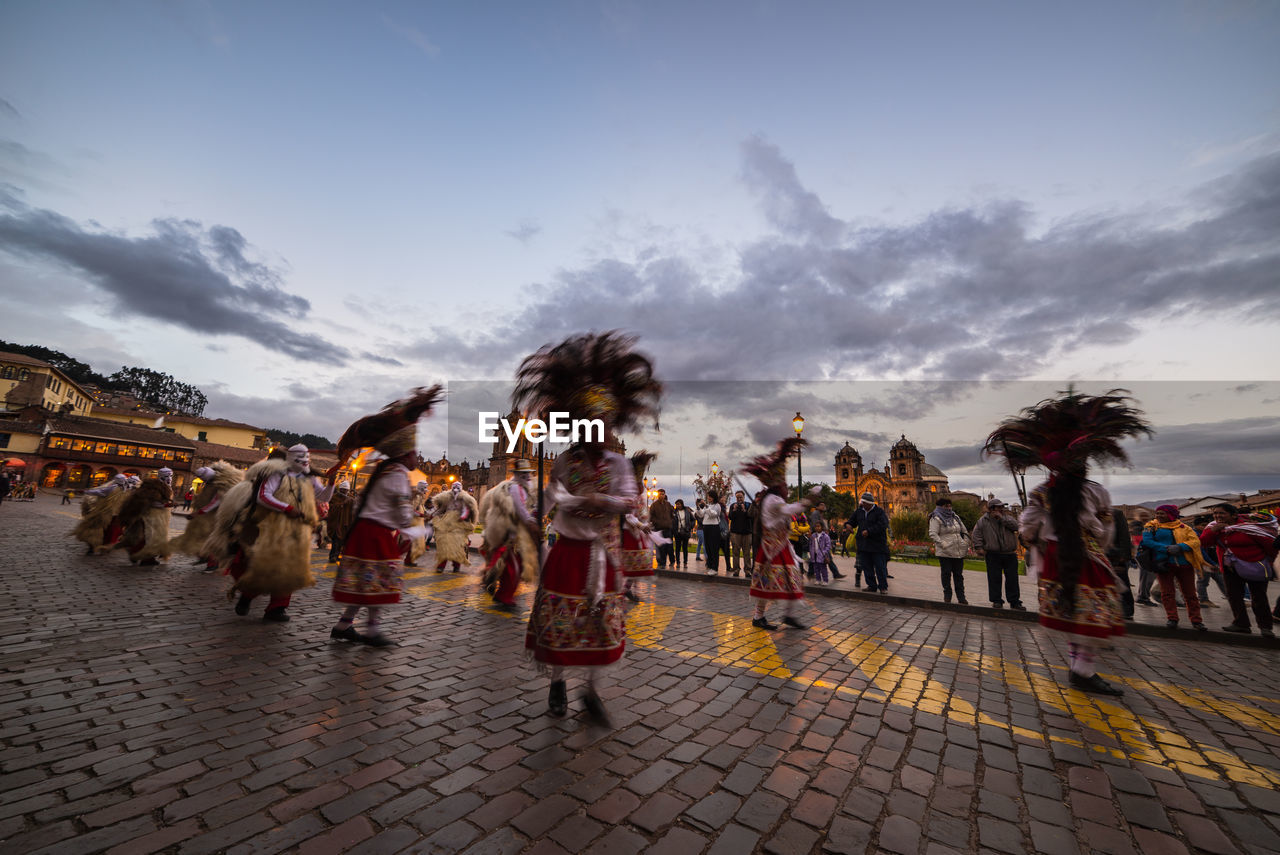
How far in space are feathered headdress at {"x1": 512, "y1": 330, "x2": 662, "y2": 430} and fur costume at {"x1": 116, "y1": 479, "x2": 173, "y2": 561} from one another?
1065 centimetres

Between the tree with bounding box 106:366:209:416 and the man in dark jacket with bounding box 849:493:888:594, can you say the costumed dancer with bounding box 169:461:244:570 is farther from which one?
the tree with bounding box 106:366:209:416

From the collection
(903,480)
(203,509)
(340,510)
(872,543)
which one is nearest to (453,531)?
(340,510)

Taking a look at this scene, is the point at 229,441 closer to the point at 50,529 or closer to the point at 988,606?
the point at 50,529

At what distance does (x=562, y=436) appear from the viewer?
14.0 feet

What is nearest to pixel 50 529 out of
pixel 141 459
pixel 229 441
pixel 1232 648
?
pixel 1232 648

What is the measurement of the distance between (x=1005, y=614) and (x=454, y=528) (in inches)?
435

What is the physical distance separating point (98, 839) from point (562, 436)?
10.4 ft

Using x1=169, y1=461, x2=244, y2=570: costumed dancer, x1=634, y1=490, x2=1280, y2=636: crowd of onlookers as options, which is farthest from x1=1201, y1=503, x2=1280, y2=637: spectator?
x1=169, y1=461, x2=244, y2=570: costumed dancer

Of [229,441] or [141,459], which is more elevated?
[229,441]

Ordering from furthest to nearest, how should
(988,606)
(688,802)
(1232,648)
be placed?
(988,606), (1232,648), (688,802)

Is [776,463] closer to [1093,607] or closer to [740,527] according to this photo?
[1093,607]

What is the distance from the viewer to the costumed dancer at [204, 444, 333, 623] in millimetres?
6125

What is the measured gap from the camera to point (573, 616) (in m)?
3.76

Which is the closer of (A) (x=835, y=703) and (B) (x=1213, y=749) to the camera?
(B) (x=1213, y=749)
